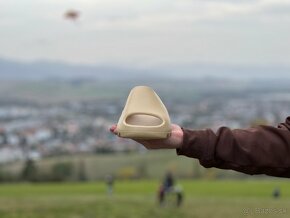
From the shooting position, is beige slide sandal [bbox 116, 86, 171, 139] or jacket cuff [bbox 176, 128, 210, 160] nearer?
beige slide sandal [bbox 116, 86, 171, 139]

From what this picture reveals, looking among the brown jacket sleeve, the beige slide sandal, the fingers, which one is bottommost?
the brown jacket sleeve

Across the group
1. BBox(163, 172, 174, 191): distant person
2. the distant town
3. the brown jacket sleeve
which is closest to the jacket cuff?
the brown jacket sleeve

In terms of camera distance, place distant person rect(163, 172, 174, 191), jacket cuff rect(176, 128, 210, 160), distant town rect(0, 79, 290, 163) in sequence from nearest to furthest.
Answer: jacket cuff rect(176, 128, 210, 160) < distant person rect(163, 172, 174, 191) < distant town rect(0, 79, 290, 163)

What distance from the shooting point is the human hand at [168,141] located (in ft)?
5.74

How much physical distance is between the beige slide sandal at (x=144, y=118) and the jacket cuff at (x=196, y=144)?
0.08 m

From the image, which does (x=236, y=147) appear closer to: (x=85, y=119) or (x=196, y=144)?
(x=196, y=144)

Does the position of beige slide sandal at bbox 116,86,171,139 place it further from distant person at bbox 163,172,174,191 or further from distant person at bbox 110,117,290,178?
distant person at bbox 163,172,174,191

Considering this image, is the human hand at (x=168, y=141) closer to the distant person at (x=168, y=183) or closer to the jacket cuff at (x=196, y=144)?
the jacket cuff at (x=196, y=144)

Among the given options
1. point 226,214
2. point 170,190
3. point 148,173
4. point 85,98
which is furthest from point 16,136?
point 226,214

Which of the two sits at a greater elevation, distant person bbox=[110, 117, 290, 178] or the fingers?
the fingers

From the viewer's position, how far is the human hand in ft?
5.74

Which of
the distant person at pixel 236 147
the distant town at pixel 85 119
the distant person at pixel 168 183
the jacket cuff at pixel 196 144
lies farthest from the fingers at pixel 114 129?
the distant town at pixel 85 119

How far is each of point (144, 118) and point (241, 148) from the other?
27 centimetres

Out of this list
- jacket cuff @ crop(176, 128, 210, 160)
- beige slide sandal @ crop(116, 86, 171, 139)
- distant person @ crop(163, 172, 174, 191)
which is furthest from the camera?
distant person @ crop(163, 172, 174, 191)
